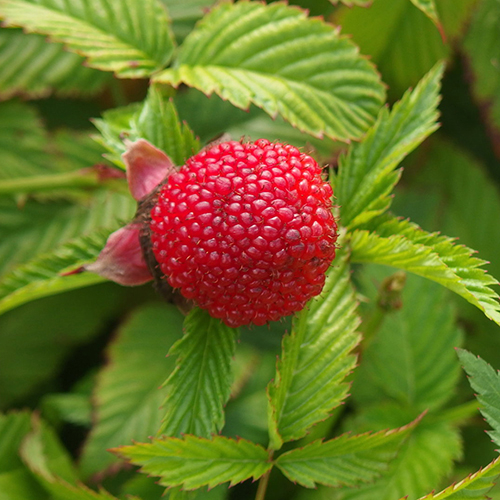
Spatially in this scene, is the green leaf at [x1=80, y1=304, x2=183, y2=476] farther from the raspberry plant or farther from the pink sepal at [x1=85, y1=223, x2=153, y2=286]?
the pink sepal at [x1=85, y1=223, x2=153, y2=286]

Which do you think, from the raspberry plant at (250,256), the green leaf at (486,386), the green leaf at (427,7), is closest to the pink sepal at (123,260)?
the raspberry plant at (250,256)

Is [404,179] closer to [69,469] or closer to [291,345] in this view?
[291,345]

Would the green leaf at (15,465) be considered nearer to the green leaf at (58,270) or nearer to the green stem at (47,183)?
the green leaf at (58,270)

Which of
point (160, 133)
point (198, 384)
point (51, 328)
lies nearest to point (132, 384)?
point (51, 328)

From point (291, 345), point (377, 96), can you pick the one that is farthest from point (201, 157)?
point (377, 96)

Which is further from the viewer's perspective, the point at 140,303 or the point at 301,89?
the point at 140,303

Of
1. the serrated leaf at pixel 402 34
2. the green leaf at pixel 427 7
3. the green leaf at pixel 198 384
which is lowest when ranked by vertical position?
the green leaf at pixel 198 384

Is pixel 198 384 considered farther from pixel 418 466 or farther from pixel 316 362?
pixel 418 466

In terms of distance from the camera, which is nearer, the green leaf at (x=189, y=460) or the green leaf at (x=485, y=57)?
the green leaf at (x=189, y=460)
